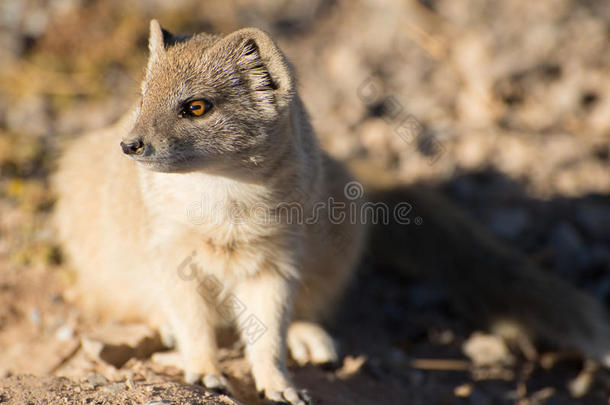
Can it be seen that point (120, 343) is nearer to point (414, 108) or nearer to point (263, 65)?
point (263, 65)

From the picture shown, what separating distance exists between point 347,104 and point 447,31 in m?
1.27

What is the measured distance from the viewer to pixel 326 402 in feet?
8.20

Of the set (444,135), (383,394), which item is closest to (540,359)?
(383,394)

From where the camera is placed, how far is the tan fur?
7.34 ft

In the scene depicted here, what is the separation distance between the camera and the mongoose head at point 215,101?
217cm

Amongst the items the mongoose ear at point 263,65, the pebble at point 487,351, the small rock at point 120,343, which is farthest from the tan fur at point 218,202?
the pebble at point 487,351

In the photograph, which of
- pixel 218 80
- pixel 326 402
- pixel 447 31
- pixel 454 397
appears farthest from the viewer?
pixel 447 31

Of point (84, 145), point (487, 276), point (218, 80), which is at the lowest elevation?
point (487, 276)

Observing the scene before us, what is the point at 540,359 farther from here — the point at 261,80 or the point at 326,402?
the point at 261,80

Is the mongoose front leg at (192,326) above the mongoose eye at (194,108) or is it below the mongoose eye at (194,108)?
below

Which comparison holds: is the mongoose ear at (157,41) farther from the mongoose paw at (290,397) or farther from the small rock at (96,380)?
the mongoose paw at (290,397)

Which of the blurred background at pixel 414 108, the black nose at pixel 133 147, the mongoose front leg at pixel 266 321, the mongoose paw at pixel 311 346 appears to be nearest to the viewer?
the black nose at pixel 133 147

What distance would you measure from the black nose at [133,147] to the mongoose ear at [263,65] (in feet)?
1.76

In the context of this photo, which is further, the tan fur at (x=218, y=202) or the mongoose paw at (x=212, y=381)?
the mongoose paw at (x=212, y=381)
